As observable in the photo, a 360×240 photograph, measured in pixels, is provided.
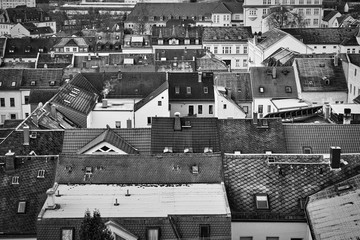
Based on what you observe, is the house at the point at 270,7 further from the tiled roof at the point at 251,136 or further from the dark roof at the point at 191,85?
the tiled roof at the point at 251,136

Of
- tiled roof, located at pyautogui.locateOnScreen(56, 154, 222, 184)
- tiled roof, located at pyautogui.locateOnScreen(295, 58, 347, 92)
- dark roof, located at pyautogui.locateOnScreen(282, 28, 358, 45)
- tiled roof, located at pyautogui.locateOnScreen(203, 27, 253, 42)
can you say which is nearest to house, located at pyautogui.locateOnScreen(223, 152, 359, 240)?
tiled roof, located at pyautogui.locateOnScreen(56, 154, 222, 184)

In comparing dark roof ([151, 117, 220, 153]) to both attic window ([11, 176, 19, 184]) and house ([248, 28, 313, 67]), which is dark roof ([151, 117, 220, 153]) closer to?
attic window ([11, 176, 19, 184])

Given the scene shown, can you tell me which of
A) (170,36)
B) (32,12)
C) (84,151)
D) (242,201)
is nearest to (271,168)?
(242,201)

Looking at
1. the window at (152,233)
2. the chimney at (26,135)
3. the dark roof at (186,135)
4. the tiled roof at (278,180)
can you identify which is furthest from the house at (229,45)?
the window at (152,233)

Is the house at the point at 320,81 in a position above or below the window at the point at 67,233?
above

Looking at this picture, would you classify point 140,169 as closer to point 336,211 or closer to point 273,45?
point 336,211

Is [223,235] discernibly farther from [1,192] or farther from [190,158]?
[1,192]

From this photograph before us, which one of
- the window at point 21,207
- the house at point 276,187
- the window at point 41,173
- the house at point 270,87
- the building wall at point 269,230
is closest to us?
the building wall at point 269,230

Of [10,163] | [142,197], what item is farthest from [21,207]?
[142,197]
